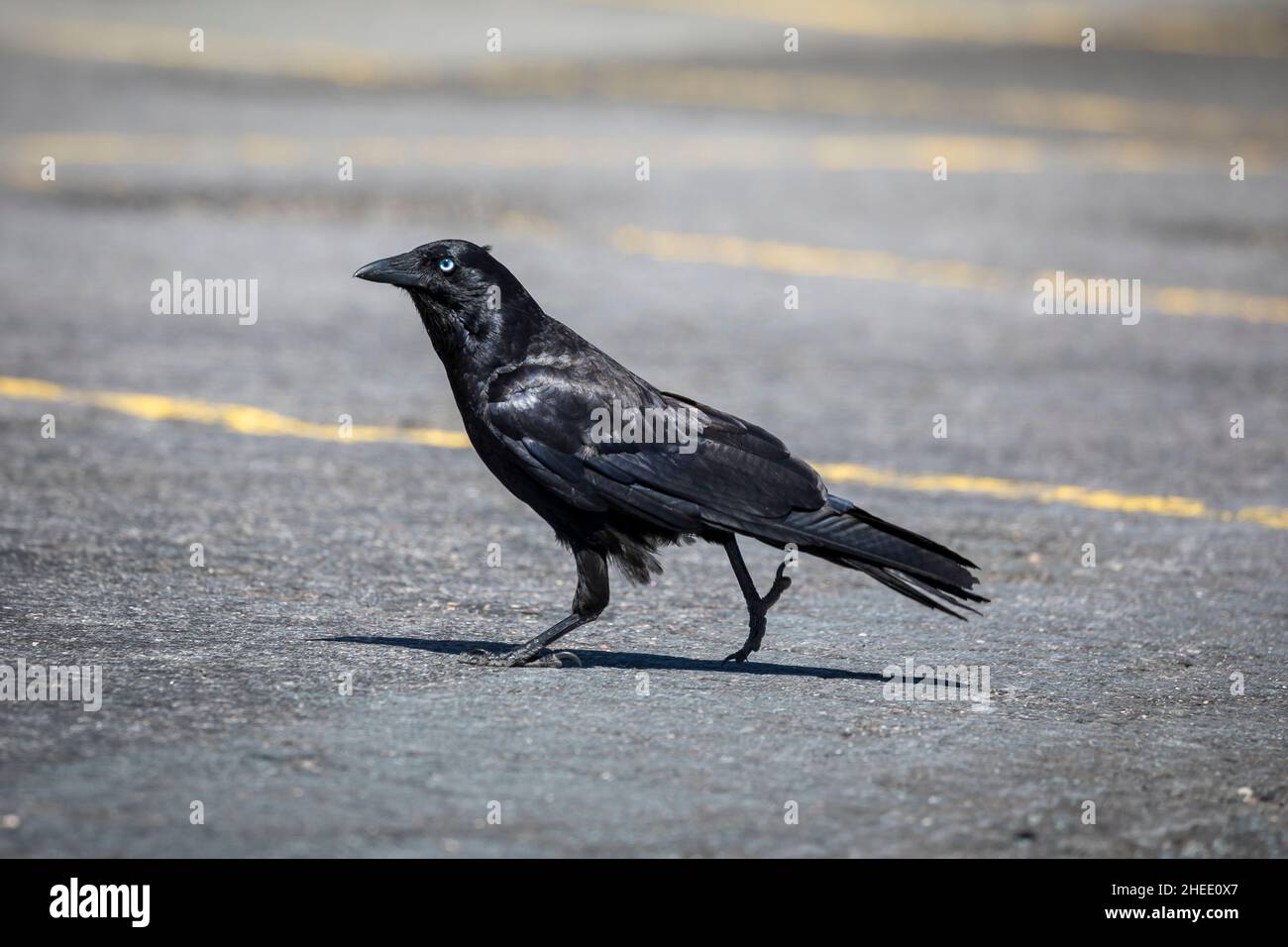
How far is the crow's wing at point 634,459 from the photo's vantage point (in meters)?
6.29

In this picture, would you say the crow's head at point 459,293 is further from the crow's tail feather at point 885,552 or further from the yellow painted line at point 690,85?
the yellow painted line at point 690,85

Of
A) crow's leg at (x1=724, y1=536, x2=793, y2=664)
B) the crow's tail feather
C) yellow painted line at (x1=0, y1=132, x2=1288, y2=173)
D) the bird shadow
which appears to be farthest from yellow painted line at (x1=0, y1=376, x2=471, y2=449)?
yellow painted line at (x1=0, y1=132, x2=1288, y2=173)

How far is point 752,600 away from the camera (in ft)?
21.4

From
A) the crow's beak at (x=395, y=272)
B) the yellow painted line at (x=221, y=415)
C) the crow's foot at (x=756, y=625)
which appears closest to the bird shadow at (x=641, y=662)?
the crow's foot at (x=756, y=625)

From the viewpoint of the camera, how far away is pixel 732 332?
40.8 ft

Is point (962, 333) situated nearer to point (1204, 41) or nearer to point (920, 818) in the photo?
point (920, 818)

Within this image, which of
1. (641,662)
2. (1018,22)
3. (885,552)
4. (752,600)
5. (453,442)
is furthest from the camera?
(1018,22)

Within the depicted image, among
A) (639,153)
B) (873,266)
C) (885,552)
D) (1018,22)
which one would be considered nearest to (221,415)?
(885,552)

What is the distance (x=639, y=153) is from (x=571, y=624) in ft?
39.1

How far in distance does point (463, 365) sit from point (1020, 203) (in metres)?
10.8

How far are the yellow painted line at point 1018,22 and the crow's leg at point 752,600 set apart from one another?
19728 millimetres

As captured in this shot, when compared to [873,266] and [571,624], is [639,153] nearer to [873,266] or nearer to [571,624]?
[873,266]

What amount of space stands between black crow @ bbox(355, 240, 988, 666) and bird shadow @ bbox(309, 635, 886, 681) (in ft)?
0.37

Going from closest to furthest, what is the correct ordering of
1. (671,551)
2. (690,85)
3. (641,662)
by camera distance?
(641,662) → (671,551) → (690,85)
